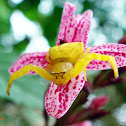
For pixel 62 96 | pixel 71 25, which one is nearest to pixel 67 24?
pixel 71 25

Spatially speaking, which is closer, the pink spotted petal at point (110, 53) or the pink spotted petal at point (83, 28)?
the pink spotted petal at point (110, 53)

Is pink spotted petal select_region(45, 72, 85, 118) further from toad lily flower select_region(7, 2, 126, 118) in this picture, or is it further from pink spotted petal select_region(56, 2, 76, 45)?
pink spotted petal select_region(56, 2, 76, 45)

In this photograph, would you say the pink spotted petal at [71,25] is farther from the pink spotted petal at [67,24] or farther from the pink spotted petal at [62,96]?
the pink spotted petal at [62,96]

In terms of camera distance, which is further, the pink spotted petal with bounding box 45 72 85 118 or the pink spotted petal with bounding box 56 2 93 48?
the pink spotted petal with bounding box 56 2 93 48

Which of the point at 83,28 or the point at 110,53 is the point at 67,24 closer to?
the point at 83,28

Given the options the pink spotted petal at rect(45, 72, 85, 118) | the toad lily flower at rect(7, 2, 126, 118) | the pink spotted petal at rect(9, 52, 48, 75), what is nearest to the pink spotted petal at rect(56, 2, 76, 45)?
the toad lily flower at rect(7, 2, 126, 118)

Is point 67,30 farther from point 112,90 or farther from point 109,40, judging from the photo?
point 109,40

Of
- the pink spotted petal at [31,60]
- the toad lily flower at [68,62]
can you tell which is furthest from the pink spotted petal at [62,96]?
the pink spotted petal at [31,60]
